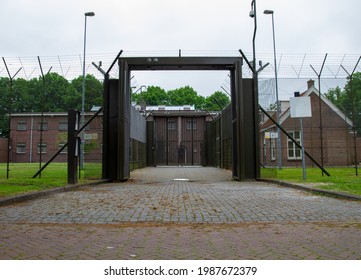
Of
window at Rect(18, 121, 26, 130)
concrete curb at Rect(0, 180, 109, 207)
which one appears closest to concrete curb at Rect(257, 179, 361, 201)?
concrete curb at Rect(0, 180, 109, 207)

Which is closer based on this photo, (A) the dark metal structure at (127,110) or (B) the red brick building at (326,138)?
(A) the dark metal structure at (127,110)

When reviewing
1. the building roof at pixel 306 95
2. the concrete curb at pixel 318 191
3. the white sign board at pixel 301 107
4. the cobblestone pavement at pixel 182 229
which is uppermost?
the building roof at pixel 306 95

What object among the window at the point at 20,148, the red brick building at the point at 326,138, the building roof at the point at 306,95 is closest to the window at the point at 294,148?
the red brick building at the point at 326,138

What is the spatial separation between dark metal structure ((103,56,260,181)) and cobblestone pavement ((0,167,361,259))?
22.1 feet

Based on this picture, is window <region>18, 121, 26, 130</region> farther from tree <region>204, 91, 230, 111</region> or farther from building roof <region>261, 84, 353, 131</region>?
tree <region>204, 91, 230, 111</region>

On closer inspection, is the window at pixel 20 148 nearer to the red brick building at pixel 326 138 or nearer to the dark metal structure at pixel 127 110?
the dark metal structure at pixel 127 110

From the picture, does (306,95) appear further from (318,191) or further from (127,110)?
(318,191)

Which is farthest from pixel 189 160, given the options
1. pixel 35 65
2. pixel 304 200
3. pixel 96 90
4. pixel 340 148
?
pixel 304 200

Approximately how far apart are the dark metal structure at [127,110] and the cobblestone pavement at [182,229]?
6747 millimetres

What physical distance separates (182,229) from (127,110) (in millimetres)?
11233

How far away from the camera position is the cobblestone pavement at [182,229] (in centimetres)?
397

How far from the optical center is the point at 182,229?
528 cm

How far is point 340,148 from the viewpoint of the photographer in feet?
84.1

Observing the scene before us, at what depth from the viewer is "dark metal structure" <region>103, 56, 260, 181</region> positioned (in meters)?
15.1
